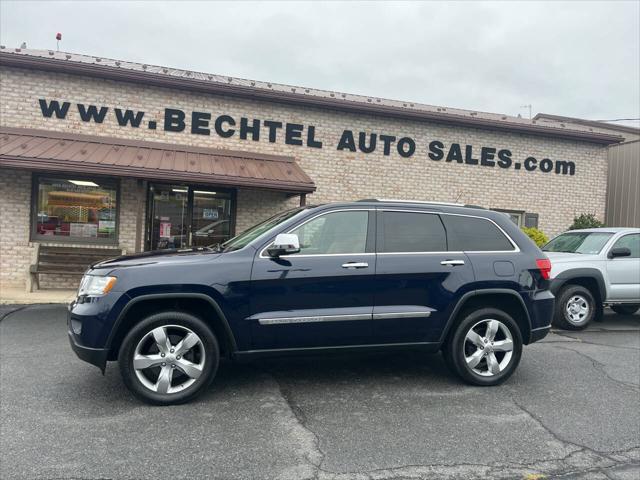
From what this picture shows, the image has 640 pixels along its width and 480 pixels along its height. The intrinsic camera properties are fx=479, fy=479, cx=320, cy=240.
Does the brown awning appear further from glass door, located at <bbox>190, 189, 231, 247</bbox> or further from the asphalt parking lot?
the asphalt parking lot

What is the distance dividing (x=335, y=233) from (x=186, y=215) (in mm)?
6997

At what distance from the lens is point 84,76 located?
10109 mm

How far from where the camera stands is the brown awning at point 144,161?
8.73m

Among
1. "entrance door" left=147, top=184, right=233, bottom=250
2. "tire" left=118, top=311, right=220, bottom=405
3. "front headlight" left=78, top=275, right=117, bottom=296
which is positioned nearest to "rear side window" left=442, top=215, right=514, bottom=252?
"tire" left=118, top=311, right=220, bottom=405

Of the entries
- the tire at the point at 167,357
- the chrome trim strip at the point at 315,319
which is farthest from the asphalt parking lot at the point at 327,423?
the chrome trim strip at the point at 315,319

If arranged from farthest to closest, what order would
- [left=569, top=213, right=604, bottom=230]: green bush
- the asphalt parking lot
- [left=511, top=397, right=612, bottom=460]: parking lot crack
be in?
1. [left=569, top=213, right=604, bottom=230]: green bush
2. [left=511, top=397, right=612, bottom=460]: parking lot crack
3. the asphalt parking lot

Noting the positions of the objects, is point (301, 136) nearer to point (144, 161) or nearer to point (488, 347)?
point (144, 161)

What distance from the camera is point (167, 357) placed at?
13.1ft

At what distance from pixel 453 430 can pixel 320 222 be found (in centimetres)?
208

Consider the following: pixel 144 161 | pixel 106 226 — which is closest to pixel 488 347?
pixel 144 161

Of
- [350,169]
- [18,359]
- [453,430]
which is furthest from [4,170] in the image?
[453,430]

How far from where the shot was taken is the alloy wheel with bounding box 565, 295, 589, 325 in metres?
7.61

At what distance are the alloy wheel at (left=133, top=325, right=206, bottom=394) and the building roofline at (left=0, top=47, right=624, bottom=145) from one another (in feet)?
25.6

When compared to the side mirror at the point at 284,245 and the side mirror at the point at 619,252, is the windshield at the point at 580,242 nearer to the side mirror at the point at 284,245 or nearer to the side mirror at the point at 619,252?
the side mirror at the point at 619,252
